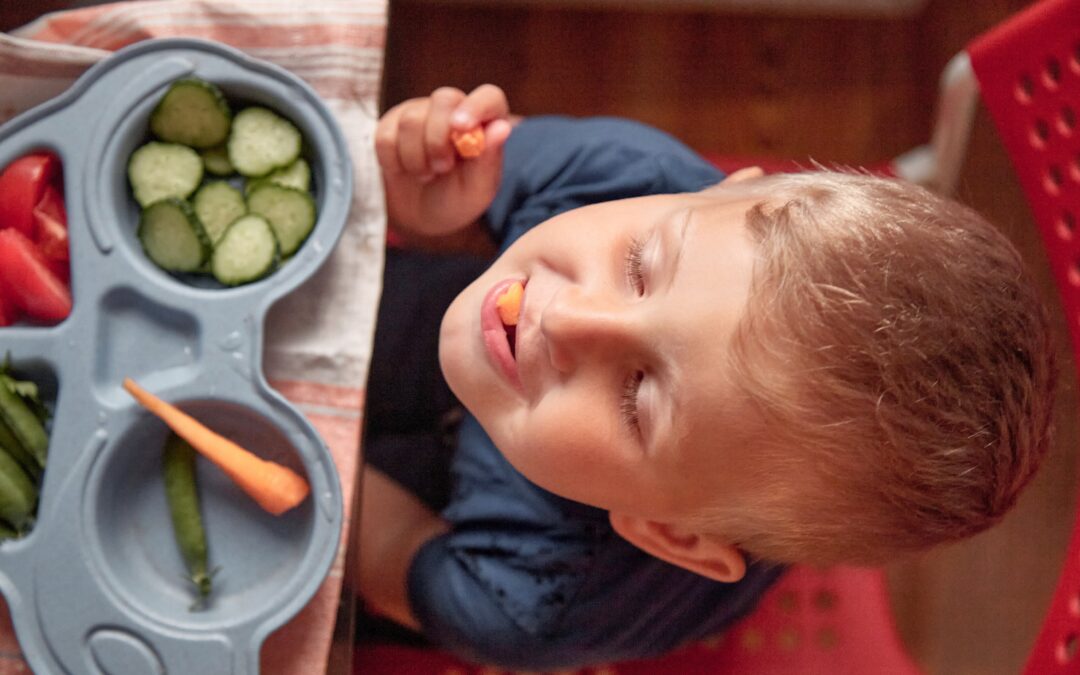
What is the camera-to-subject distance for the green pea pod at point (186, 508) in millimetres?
748

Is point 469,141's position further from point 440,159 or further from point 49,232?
point 49,232

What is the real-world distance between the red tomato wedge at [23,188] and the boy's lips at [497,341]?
1.18 ft

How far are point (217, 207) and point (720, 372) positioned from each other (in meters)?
0.44

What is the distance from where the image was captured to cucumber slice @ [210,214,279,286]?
75 centimetres

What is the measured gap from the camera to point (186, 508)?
2.47 feet

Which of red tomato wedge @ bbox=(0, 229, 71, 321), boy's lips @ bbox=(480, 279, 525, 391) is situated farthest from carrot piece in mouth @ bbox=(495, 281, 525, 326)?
red tomato wedge @ bbox=(0, 229, 71, 321)

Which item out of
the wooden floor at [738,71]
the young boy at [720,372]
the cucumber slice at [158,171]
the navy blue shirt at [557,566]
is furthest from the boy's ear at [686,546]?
the wooden floor at [738,71]

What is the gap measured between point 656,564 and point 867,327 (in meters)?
0.36

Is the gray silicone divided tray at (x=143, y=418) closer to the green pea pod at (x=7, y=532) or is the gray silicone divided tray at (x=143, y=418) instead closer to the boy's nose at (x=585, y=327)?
the green pea pod at (x=7, y=532)

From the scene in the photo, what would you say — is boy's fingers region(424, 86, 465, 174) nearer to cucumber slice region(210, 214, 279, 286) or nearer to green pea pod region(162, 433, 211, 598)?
cucumber slice region(210, 214, 279, 286)

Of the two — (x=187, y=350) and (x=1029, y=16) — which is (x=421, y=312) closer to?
(x=187, y=350)

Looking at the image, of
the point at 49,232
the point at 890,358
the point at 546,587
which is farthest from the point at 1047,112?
the point at 49,232

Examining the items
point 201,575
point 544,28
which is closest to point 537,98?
point 544,28

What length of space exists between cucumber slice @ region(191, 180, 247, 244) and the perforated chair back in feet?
1.97
